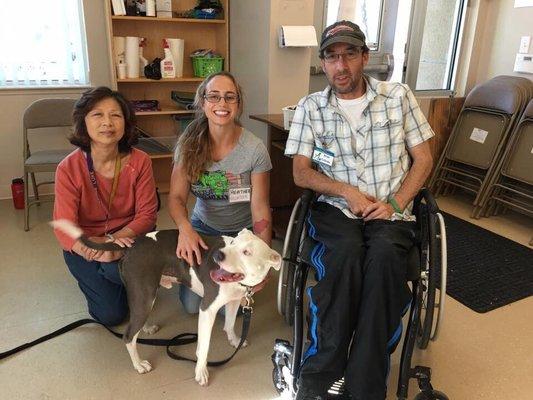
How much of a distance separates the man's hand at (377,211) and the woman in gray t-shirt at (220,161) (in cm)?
42

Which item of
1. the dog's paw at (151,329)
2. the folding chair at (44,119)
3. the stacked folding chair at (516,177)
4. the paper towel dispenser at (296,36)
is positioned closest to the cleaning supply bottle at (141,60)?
the folding chair at (44,119)

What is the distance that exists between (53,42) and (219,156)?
7.30 ft

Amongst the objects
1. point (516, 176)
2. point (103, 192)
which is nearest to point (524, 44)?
point (516, 176)

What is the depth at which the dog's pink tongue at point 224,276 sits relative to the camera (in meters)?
1.41

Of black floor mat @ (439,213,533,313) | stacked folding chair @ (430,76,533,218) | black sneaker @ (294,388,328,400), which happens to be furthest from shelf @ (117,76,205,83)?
black sneaker @ (294,388,328,400)

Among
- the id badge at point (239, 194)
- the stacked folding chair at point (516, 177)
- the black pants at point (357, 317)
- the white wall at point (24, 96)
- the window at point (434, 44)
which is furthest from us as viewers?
the window at point (434, 44)

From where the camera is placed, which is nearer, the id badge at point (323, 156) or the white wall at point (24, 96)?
the id badge at point (323, 156)

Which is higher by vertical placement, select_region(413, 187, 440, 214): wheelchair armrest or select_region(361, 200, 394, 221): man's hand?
select_region(413, 187, 440, 214): wheelchair armrest

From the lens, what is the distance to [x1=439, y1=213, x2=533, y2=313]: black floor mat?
2.23 m

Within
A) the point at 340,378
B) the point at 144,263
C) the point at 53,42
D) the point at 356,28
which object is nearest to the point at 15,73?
the point at 53,42

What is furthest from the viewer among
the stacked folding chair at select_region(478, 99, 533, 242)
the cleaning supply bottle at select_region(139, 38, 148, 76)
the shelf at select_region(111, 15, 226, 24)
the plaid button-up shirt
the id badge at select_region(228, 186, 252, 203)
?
the cleaning supply bottle at select_region(139, 38, 148, 76)

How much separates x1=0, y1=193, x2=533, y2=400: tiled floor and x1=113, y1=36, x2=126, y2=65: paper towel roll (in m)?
1.68

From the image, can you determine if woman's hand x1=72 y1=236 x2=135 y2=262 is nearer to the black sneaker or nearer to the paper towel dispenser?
the black sneaker

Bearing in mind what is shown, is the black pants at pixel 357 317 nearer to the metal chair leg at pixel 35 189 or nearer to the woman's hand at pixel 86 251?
the woman's hand at pixel 86 251
